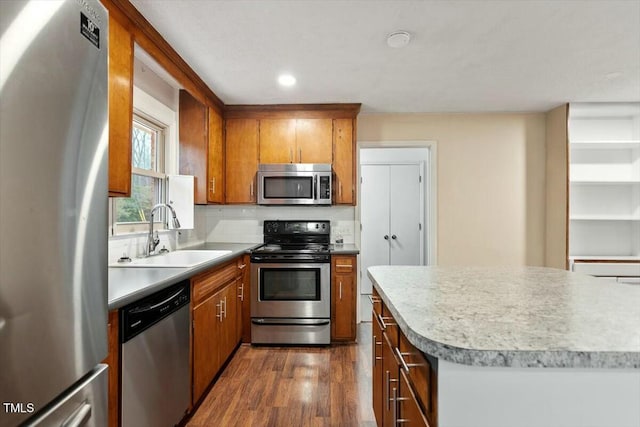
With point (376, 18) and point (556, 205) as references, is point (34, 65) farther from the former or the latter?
point (556, 205)

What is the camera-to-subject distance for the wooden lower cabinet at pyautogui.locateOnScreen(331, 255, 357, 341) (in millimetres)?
3396

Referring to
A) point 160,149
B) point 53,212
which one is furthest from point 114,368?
point 160,149

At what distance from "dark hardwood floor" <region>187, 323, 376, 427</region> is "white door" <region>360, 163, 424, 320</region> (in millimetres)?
2173

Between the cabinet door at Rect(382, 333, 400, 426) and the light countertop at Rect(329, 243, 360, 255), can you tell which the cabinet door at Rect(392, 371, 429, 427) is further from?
the light countertop at Rect(329, 243, 360, 255)

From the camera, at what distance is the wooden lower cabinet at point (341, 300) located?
340 cm

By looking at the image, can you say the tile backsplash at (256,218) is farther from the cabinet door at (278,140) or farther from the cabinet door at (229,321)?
the cabinet door at (229,321)

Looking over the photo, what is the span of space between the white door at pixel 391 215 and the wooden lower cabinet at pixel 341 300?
190 cm

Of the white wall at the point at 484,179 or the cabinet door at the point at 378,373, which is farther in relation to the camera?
the white wall at the point at 484,179

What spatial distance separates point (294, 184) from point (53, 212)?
289 centimetres

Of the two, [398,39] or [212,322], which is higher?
[398,39]

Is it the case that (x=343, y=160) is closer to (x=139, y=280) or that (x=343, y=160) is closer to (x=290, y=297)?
(x=290, y=297)

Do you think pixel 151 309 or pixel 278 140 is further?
pixel 278 140

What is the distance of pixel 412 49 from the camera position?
7.98ft

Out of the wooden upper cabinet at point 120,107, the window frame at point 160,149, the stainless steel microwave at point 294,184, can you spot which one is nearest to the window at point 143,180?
the window frame at point 160,149
